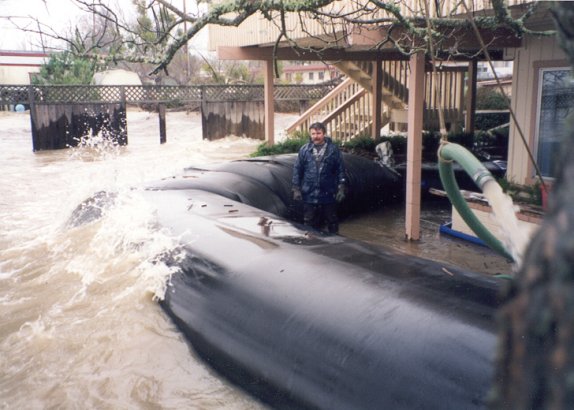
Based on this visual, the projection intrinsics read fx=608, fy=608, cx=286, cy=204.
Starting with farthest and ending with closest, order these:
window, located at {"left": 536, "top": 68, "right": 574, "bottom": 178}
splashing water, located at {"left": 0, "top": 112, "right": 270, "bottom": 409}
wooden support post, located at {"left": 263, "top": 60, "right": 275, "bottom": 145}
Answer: wooden support post, located at {"left": 263, "top": 60, "right": 275, "bottom": 145} < window, located at {"left": 536, "top": 68, "right": 574, "bottom": 178} < splashing water, located at {"left": 0, "top": 112, "right": 270, "bottom": 409}

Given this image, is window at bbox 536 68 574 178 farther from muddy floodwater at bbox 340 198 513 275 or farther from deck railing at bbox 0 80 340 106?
deck railing at bbox 0 80 340 106

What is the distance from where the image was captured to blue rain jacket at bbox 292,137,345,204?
7590 millimetres

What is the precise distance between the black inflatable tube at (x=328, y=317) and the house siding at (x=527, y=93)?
4.41m

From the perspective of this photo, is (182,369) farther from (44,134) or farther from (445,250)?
(44,134)

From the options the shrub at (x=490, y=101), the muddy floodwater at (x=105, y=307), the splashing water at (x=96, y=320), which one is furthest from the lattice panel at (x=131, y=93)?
the splashing water at (x=96, y=320)

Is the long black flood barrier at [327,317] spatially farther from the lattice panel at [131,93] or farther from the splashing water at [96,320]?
the lattice panel at [131,93]

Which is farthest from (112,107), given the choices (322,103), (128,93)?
(322,103)

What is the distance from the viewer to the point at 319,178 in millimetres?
7605

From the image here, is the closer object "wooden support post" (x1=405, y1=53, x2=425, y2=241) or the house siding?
"wooden support post" (x1=405, y1=53, x2=425, y2=241)

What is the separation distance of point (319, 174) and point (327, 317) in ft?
13.2

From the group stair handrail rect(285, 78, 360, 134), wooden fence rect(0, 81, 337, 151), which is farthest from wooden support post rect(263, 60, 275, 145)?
wooden fence rect(0, 81, 337, 151)

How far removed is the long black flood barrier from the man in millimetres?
1643

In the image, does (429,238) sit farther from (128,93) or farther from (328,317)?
(128,93)

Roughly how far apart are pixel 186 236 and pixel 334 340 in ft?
→ 8.24
